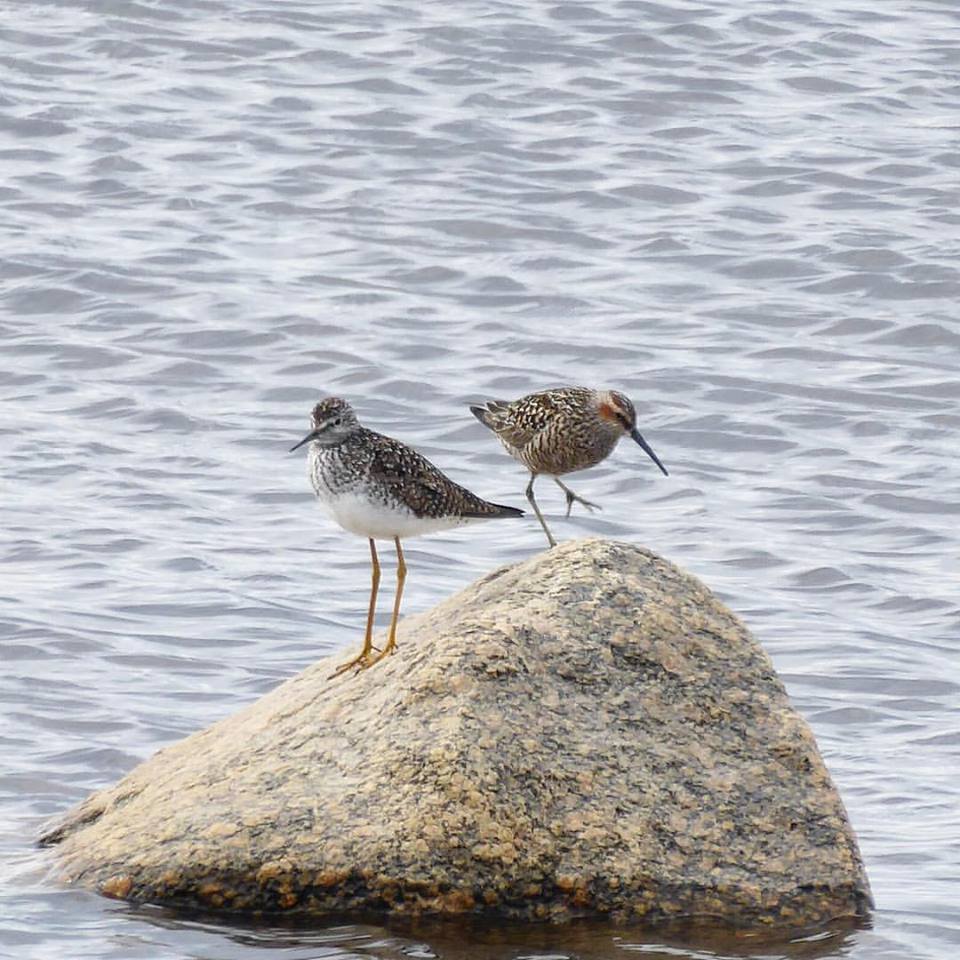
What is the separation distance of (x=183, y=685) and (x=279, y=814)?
3582mm

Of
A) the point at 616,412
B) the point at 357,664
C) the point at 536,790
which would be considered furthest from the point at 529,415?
the point at 536,790

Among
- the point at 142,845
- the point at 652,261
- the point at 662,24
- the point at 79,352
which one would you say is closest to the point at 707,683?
the point at 142,845

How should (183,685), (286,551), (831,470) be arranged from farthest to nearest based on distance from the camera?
1. (831,470)
2. (286,551)
3. (183,685)

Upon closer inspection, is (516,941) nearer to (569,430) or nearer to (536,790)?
(536,790)

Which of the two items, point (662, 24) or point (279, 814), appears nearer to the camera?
point (279, 814)

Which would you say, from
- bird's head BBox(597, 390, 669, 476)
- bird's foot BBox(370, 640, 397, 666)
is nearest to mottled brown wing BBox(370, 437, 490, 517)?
bird's foot BBox(370, 640, 397, 666)

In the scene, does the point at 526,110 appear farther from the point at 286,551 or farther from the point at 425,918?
the point at 425,918

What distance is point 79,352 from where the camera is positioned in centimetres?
1478

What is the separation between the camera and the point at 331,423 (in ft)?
27.1

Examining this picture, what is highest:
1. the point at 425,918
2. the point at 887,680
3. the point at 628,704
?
the point at 628,704

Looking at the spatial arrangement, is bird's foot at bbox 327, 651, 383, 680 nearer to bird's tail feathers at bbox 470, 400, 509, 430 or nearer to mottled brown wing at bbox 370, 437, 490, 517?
mottled brown wing at bbox 370, 437, 490, 517

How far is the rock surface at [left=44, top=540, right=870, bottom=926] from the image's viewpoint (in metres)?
6.78

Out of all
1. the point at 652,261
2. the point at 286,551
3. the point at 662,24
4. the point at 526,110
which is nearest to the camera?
the point at 286,551

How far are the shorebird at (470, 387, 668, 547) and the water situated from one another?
150 cm
